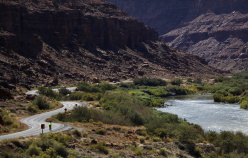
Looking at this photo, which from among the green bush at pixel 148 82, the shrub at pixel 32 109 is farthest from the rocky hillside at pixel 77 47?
the shrub at pixel 32 109

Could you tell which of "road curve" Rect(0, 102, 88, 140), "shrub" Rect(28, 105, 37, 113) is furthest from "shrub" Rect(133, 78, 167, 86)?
"road curve" Rect(0, 102, 88, 140)

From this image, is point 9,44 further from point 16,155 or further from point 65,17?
point 16,155

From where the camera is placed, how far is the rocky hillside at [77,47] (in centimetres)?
8081

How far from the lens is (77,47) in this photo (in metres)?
108

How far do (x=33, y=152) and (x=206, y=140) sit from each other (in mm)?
19753

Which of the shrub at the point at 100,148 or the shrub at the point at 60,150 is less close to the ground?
the shrub at the point at 60,150

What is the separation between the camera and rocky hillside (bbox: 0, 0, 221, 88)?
80812 mm

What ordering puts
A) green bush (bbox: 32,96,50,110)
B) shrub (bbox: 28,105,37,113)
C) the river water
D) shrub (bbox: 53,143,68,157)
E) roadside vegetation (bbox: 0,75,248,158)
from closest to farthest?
shrub (bbox: 53,143,68,157), roadside vegetation (bbox: 0,75,248,158), shrub (bbox: 28,105,37,113), green bush (bbox: 32,96,50,110), the river water

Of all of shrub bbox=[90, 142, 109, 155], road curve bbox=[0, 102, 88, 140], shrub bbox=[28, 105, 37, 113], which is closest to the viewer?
shrub bbox=[90, 142, 109, 155]

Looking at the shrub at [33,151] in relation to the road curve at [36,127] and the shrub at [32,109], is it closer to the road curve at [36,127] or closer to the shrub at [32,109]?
the road curve at [36,127]

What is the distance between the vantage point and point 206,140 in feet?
114

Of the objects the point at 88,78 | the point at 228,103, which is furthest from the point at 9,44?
the point at 228,103

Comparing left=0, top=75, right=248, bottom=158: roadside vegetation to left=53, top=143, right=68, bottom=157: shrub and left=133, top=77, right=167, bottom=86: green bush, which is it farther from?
left=133, top=77, right=167, bottom=86: green bush

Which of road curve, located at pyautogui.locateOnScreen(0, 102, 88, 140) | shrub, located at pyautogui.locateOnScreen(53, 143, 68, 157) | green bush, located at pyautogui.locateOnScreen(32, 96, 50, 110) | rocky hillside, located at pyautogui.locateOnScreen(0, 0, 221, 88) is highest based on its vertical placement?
rocky hillside, located at pyautogui.locateOnScreen(0, 0, 221, 88)
